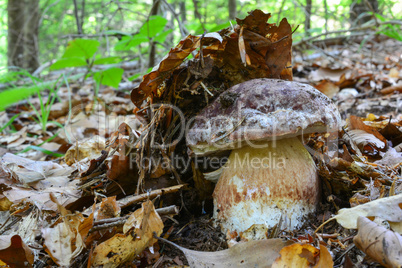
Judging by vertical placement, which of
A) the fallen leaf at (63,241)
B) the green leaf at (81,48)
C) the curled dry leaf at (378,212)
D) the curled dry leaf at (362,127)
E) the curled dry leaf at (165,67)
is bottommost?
the fallen leaf at (63,241)

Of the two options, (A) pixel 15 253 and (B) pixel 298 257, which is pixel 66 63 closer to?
(A) pixel 15 253

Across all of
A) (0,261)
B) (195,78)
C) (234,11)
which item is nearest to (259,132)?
(195,78)

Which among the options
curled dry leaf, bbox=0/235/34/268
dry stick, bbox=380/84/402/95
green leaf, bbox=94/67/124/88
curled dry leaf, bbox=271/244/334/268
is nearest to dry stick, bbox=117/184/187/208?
curled dry leaf, bbox=0/235/34/268

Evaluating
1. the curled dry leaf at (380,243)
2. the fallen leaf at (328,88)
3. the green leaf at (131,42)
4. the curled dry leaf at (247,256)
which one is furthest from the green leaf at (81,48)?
the curled dry leaf at (380,243)

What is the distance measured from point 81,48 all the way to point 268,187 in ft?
9.51

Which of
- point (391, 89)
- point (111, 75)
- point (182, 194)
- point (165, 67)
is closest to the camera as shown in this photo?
point (165, 67)

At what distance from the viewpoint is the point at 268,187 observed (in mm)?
1878

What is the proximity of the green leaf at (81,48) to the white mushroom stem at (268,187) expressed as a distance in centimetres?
248

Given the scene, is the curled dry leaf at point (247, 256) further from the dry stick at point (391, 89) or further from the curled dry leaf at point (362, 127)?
the dry stick at point (391, 89)

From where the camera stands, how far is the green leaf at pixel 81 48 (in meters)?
3.47

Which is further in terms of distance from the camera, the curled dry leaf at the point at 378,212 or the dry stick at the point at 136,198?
Result: the dry stick at the point at 136,198

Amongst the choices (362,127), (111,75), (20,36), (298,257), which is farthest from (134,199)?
(20,36)

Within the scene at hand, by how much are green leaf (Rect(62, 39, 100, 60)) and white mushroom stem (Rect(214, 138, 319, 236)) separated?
8.14 feet

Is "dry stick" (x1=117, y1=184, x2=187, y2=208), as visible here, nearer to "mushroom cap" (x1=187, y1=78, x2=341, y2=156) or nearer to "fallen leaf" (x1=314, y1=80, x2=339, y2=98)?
"mushroom cap" (x1=187, y1=78, x2=341, y2=156)
